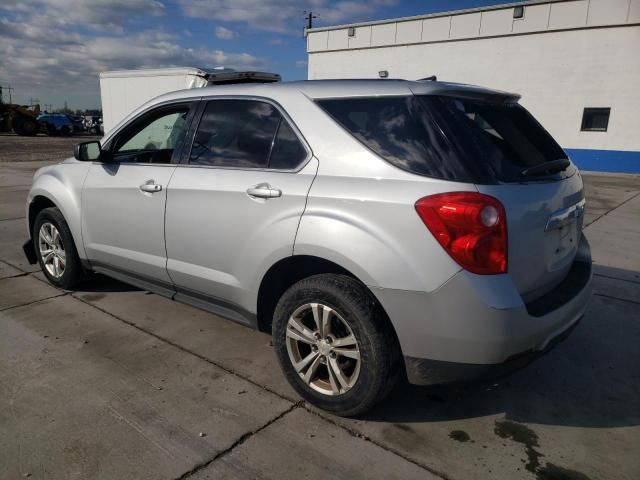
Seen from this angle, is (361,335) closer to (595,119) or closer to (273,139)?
(273,139)

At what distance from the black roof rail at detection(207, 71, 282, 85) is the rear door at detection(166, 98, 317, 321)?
5.05 meters

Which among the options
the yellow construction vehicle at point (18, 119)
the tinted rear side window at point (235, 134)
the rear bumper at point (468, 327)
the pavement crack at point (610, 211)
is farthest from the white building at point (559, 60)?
the yellow construction vehicle at point (18, 119)

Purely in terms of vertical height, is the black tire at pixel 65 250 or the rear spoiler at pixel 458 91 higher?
the rear spoiler at pixel 458 91

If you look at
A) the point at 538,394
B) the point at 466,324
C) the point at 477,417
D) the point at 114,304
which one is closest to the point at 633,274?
the point at 538,394

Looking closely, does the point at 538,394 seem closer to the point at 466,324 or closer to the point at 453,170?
the point at 466,324

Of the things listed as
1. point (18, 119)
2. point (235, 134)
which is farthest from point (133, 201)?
point (18, 119)

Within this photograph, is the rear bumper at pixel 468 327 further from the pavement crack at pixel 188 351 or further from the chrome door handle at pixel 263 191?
the pavement crack at pixel 188 351

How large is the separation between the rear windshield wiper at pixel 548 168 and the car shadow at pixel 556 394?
1.03 m

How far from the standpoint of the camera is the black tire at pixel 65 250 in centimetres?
418

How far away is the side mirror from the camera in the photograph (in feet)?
12.8

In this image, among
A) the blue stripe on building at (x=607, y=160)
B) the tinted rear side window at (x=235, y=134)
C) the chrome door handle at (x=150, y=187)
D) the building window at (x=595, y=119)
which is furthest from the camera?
the building window at (x=595, y=119)

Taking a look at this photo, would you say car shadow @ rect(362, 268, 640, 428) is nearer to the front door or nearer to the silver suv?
the silver suv

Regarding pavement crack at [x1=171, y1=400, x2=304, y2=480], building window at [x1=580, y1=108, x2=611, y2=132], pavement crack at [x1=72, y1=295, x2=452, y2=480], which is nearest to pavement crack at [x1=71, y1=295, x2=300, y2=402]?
pavement crack at [x1=72, y1=295, x2=452, y2=480]

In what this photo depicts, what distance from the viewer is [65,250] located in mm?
4234
